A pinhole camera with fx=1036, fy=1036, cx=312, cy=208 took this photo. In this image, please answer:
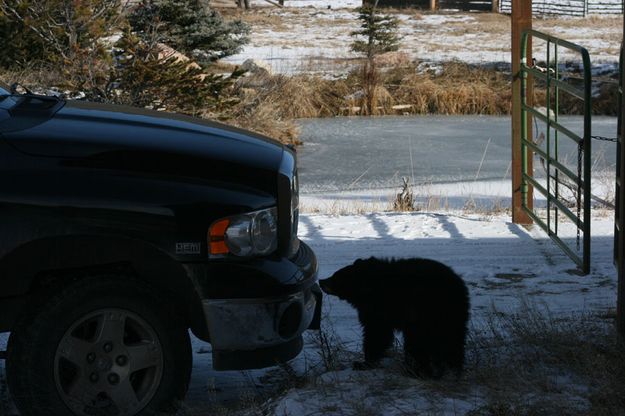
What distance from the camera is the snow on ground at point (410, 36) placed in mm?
27500

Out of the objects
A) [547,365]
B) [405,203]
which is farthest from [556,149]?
[547,365]

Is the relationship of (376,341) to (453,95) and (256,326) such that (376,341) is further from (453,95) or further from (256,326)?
(453,95)

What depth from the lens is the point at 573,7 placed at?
146ft

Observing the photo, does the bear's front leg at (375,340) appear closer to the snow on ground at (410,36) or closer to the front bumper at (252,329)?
the front bumper at (252,329)

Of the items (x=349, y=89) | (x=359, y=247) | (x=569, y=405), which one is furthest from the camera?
(x=349, y=89)

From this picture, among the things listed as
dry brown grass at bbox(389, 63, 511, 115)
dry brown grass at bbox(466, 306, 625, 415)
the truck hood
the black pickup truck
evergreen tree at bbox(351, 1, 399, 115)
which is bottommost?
dry brown grass at bbox(389, 63, 511, 115)

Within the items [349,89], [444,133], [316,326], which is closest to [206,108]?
[444,133]

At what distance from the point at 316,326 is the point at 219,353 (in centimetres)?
66

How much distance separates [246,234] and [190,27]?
17.5 metres

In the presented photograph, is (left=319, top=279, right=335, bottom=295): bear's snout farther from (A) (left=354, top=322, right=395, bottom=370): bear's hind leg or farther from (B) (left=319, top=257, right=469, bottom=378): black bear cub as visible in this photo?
(A) (left=354, top=322, right=395, bottom=370): bear's hind leg

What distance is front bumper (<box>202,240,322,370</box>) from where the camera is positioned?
4234mm

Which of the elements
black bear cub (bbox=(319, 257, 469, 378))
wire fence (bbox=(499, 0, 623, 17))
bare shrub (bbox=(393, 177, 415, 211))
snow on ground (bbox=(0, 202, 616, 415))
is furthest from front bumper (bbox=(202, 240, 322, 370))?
wire fence (bbox=(499, 0, 623, 17))

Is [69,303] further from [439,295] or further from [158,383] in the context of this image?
[439,295]

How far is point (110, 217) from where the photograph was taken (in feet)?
13.5
